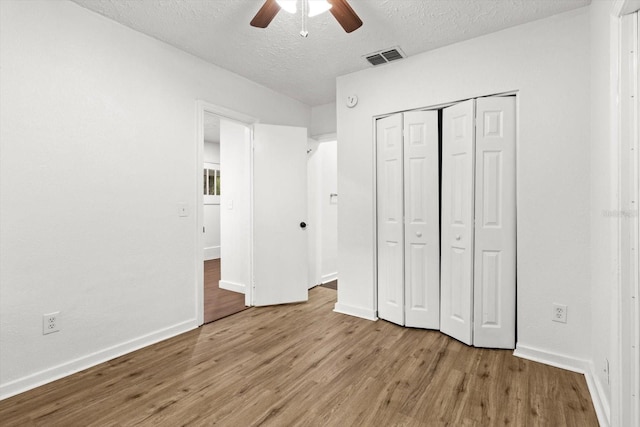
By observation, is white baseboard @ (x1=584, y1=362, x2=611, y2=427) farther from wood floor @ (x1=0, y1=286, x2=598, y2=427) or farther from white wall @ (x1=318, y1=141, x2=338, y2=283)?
white wall @ (x1=318, y1=141, x2=338, y2=283)

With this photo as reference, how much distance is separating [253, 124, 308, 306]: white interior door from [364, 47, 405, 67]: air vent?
1142 millimetres

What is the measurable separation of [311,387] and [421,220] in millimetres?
1734

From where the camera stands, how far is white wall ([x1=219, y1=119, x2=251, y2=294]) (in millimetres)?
4152

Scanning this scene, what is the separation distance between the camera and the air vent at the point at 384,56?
283 cm

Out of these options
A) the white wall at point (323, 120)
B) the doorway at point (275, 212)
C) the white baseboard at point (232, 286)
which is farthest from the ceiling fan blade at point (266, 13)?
the white baseboard at point (232, 286)

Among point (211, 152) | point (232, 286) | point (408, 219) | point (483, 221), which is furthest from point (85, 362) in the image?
point (211, 152)

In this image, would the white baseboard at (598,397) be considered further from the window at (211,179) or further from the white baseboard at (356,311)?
the window at (211,179)

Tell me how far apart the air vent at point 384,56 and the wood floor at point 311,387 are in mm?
2609

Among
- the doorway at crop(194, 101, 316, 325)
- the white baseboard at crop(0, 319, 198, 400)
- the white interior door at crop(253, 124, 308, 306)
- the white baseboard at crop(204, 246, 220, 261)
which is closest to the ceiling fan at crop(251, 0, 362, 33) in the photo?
the doorway at crop(194, 101, 316, 325)

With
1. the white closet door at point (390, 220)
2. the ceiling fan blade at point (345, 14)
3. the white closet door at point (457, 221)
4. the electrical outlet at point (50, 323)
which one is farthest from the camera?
the white closet door at point (390, 220)

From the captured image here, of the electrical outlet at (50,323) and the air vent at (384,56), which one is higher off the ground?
the air vent at (384,56)

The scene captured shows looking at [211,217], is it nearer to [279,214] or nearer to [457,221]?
[279,214]

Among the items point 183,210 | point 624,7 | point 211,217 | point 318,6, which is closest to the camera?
point 624,7

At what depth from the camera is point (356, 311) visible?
327cm
